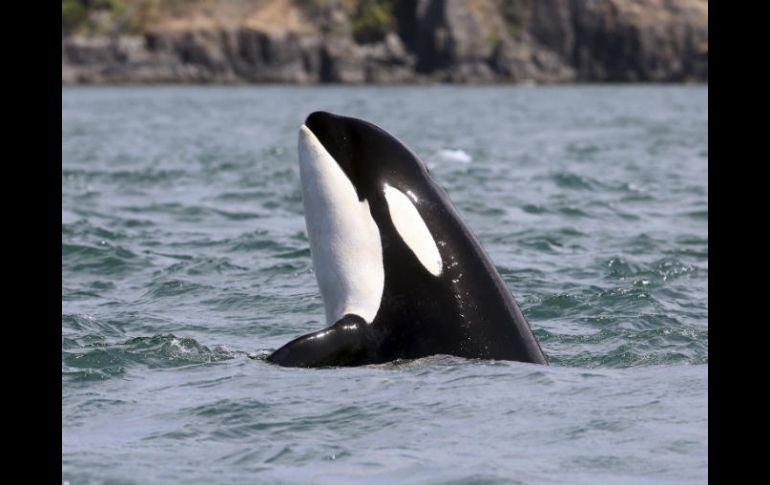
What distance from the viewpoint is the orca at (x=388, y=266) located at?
28.6 feet

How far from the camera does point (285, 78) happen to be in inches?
4227

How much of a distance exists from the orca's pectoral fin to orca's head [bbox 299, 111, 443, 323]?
0.21 meters

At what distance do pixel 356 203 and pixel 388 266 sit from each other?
51 cm

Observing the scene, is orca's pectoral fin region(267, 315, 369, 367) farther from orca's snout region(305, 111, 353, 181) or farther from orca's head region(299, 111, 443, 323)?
orca's snout region(305, 111, 353, 181)

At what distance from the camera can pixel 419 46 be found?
360 ft

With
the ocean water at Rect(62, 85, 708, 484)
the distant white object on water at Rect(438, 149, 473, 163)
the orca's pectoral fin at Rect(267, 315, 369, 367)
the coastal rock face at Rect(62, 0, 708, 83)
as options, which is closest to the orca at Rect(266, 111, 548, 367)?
the orca's pectoral fin at Rect(267, 315, 369, 367)

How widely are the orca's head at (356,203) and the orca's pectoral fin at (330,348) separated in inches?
8.4

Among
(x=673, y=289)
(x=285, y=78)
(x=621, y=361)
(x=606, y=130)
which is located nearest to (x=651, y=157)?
(x=606, y=130)

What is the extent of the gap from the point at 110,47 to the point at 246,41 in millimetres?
A: 10529

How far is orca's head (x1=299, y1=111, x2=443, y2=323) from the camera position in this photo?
9023mm

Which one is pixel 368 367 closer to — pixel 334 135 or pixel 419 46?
pixel 334 135

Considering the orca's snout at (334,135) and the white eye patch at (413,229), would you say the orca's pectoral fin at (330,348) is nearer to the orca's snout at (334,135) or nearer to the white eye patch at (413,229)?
the white eye patch at (413,229)

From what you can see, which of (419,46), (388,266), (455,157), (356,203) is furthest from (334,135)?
(419,46)
